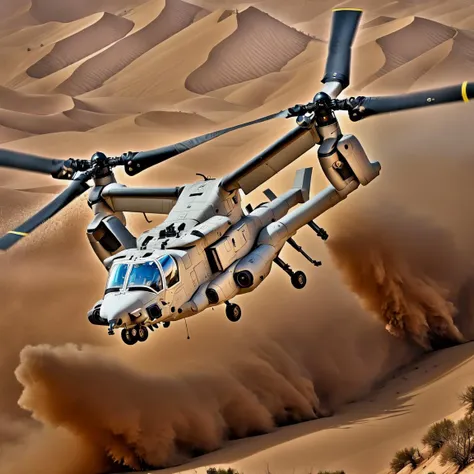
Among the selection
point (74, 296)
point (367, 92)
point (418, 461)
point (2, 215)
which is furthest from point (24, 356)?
point (367, 92)

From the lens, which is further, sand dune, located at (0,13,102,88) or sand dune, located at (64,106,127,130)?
sand dune, located at (0,13,102,88)

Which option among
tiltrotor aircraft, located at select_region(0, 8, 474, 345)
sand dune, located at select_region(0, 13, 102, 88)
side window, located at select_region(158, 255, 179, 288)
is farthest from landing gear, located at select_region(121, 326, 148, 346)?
sand dune, located at select_region(0, 13, 102, 88)

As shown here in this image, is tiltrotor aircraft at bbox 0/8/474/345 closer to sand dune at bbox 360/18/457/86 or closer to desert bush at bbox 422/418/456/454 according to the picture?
desert bush at bbox 422/418/456/454

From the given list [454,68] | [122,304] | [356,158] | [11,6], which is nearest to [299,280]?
[356,158]

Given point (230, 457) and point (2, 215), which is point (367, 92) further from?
point (230, 457)

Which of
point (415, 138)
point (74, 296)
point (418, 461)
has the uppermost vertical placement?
point (415, 138)

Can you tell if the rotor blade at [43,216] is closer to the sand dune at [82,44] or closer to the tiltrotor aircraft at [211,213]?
the tiltrotor aircraft at [211,213]

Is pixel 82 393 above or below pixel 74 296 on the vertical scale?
below
